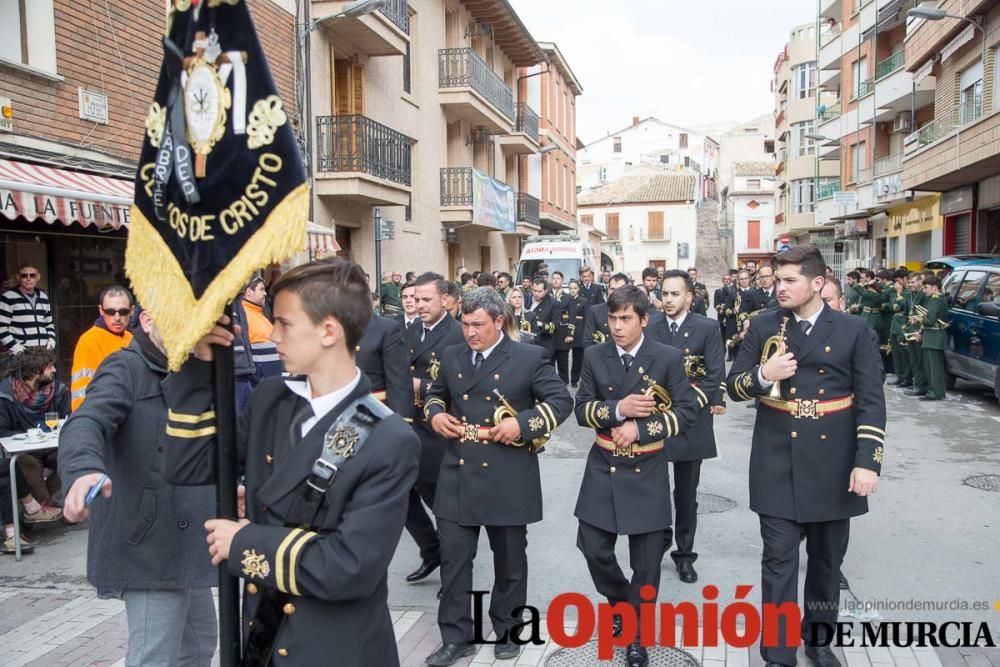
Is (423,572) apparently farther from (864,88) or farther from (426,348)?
(864,88)

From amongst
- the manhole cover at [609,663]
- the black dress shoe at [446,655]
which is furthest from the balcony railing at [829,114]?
the black dress shoe at [446,655]

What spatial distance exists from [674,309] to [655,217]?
61.8m

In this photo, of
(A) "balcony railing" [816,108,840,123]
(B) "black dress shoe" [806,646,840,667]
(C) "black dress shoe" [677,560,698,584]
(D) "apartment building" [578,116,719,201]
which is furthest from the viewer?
(D) "apartment building" [578,116,719,201]

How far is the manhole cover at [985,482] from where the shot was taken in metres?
8.29

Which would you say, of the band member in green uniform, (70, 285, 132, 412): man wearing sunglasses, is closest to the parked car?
the band member in green uniform

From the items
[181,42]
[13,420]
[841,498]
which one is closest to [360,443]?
[181,42]

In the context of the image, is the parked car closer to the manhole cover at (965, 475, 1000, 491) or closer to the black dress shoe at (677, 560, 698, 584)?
the manhole cover at (965, 475, 1000, 491)

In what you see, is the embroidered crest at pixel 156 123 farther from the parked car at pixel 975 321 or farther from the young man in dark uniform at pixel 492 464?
the parked car at pixel 975 321

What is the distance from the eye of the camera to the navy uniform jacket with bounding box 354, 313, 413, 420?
18.7ft

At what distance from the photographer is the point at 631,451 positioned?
4828 millimetres

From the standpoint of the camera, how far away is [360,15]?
15578mm

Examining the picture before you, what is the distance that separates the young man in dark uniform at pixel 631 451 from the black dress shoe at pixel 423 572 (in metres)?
1.54

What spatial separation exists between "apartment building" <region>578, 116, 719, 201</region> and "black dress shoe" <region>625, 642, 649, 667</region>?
7897 cm

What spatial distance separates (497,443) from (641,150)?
81.3 meters
